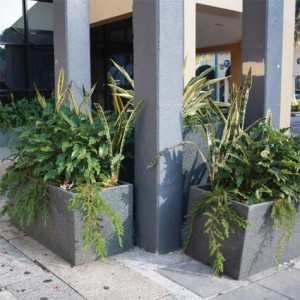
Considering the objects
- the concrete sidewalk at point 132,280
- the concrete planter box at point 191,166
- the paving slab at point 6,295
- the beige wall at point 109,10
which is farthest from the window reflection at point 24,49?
the paving slab at point 6,295

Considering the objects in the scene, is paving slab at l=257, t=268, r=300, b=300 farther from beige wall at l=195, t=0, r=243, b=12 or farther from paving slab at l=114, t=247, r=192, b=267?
beige wall at l=195, t=0, r=243, b=12

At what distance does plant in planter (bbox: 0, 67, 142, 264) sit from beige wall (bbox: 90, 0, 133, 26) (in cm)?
569

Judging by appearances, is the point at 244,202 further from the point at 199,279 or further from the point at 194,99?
the point at 194,99

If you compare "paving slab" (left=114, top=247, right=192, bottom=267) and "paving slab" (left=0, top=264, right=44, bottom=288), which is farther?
"paving slab" (left=114, top=247, right=192, bottom=267)

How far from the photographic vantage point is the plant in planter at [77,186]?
348 centimetres

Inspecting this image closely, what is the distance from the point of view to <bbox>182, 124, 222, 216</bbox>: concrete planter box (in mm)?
4223

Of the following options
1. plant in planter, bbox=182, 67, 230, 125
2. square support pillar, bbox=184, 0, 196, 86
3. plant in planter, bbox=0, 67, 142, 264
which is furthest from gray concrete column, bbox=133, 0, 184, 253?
square support pillar, bbox=184, 0, 196, 86

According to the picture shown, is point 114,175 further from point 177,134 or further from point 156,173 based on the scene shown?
point 177,134

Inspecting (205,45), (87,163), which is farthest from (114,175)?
(205,45)

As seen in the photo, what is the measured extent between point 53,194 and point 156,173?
92cm

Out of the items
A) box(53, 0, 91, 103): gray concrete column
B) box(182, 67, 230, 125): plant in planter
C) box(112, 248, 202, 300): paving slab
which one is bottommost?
box(112, 248, 202, 300): paving slab

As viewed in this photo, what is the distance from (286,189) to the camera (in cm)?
343

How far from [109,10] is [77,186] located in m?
6.93

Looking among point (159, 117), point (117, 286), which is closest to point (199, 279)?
point (117, 286)
